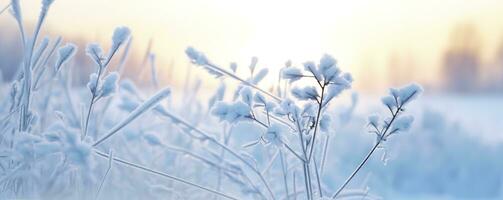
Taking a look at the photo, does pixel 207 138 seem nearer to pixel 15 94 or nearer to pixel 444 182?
pixel 15 94

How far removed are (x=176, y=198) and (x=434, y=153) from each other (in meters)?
2.35

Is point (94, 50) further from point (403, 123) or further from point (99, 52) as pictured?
point (403, 123)

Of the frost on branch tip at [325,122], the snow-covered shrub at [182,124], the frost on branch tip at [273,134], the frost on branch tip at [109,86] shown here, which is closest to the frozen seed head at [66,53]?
the snow-covered shrub at [182,124]

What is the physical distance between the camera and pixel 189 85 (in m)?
2.88

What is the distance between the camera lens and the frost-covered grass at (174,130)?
4.46 ft

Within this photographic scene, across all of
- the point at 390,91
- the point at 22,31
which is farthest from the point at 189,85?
the point at 390,91

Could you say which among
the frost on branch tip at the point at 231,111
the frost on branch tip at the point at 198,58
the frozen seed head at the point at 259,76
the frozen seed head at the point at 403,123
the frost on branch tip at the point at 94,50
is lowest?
the frost on branch tip at the point at 231,111

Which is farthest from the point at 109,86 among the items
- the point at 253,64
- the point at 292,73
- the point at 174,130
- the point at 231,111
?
the point at 174,130

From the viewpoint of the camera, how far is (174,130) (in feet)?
9.31

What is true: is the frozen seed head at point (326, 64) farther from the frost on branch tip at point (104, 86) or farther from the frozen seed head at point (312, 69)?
the frost on branch tip at point (104, 86)

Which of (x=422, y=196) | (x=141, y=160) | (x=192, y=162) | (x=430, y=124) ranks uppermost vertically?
Result: (x=430, y=124)

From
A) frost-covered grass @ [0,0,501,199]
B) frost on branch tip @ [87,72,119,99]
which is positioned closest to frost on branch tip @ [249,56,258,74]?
frost-covered grass @ [0,0,501,199]

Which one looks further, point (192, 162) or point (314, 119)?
point (192, 162)

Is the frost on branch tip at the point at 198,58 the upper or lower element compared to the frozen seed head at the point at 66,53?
upper
